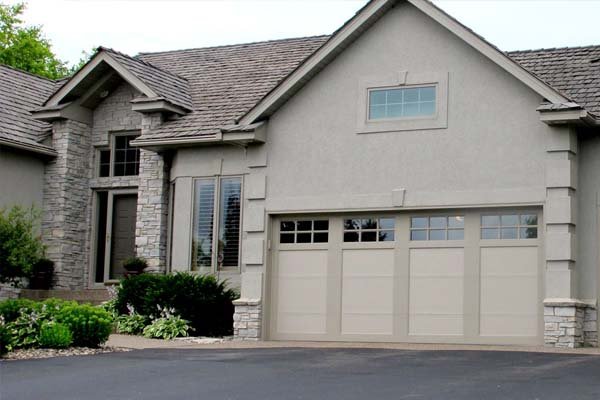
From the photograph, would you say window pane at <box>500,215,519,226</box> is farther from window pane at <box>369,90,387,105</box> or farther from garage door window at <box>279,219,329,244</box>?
garage door window at <box>279,219,329,244</box>

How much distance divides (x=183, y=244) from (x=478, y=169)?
654 cm

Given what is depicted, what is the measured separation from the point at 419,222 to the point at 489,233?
128 centimetres

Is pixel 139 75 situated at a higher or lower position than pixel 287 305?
higher

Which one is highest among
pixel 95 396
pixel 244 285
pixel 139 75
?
pixel 139 75

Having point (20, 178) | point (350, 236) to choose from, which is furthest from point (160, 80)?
point (350, 236)

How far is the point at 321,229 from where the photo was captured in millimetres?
18812

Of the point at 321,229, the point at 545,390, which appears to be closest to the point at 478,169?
the point at 321,229

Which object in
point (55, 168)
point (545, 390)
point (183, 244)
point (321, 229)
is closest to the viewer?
point (545, 390)

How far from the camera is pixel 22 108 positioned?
23.6 m

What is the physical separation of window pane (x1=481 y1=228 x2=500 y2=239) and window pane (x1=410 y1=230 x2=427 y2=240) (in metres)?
1.03

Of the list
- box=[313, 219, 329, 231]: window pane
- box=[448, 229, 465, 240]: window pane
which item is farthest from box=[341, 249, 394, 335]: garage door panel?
box=[448, 229, 465, 240]: window pane

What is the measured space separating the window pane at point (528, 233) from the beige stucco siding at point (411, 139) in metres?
0.54

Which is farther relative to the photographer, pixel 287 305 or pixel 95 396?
pixel 287 305

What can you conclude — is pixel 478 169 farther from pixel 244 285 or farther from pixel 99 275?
pixel 99 275
